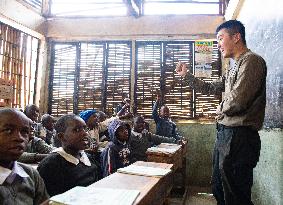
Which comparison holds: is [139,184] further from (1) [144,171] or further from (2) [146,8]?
(2) [146,8]

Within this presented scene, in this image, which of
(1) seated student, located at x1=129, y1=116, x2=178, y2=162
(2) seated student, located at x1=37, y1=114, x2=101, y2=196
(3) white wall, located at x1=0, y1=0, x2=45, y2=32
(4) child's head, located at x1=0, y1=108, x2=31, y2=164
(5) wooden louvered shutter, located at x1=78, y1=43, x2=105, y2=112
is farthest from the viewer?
(5) wooden louvered shutter, located at x1=78, y1=43, x2=105, y2=112

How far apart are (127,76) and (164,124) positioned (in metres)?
1.64

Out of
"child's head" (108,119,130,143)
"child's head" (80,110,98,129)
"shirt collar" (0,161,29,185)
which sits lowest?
"shirt collar" (0,161,29,185)

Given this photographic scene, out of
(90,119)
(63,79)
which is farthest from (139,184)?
(63,79)

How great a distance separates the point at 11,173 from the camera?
1.61 m

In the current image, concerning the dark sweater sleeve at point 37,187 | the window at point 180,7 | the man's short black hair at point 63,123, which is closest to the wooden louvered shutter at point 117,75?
the window at point 180,7

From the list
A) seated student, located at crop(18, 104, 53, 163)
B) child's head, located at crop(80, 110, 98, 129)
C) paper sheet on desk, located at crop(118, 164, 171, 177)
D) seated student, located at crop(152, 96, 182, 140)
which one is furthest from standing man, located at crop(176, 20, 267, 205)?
seated student, located at crop(152, 96, 182, 140)

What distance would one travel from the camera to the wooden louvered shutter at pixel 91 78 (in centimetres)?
735

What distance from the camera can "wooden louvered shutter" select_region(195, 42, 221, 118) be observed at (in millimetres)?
6914

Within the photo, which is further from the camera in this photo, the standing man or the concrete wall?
the concrete wall

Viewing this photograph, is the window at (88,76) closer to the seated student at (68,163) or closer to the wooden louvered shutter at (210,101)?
the wooden louvered shutter at (210,101)

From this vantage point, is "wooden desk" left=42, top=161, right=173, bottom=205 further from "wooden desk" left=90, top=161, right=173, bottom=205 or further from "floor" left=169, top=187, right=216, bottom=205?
"floor" left=169, top=187, right=216, bottom=205

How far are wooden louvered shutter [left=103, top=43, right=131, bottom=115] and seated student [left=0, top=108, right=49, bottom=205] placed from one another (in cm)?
548

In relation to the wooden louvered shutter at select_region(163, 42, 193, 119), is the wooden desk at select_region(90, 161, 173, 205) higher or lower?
lower
